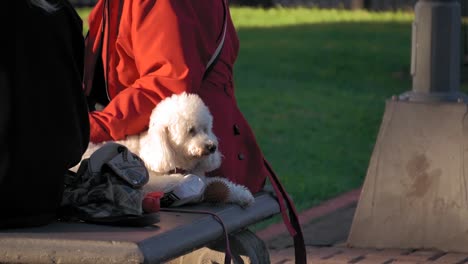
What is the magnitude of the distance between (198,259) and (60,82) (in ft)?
4.15

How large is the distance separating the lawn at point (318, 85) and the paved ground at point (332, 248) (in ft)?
1.81

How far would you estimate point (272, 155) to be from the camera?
1296 cm

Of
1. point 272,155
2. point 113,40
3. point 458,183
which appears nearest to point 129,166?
point 113,40

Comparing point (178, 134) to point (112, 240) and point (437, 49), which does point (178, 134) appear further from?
point (437, 49)

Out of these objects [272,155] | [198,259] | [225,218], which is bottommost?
[272,155]

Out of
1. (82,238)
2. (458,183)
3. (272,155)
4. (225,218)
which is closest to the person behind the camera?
(82,238)

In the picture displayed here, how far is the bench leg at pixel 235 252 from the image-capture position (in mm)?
4867

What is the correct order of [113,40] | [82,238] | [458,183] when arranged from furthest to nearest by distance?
[458,183]
[113,40]
[82,238]

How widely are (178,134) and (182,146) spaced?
6cm

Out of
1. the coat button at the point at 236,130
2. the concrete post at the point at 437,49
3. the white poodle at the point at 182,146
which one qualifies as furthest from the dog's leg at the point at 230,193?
the concrete post at the point at 437,49

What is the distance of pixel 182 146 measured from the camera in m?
4.62

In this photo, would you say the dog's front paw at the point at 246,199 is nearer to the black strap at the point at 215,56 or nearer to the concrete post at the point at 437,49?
the black strap at the point at 215,56

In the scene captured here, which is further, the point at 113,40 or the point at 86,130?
the point at 113,40

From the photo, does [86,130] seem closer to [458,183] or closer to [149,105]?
[149,105]
